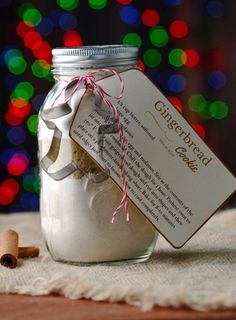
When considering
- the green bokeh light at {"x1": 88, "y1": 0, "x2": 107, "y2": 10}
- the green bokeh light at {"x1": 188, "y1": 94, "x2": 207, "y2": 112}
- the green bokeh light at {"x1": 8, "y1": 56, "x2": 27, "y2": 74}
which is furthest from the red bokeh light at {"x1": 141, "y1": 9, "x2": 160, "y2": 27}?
the green bokeh light at {"x1": 8, "y1": 56, "x2": 27, "y2": 74}

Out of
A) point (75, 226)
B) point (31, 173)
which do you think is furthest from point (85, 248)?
point (31, 173)

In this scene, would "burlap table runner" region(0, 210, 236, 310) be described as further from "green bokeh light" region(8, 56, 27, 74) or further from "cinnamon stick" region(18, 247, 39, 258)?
"green bokeh light" region(8, 56, 27, 74)

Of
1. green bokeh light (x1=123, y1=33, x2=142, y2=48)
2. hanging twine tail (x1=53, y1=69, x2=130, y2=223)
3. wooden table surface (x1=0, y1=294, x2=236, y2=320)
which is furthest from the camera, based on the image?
green bokeh light (x1=123, y1=33, x2=142, y2=48)

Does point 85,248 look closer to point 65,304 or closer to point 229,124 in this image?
point 65,304

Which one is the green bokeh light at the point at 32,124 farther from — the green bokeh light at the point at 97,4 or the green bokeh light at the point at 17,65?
Result: the green bokeh light at the point at 97,4

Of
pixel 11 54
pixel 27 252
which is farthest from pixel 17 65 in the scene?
pixel 27 252

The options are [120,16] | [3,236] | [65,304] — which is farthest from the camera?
[120,16]
